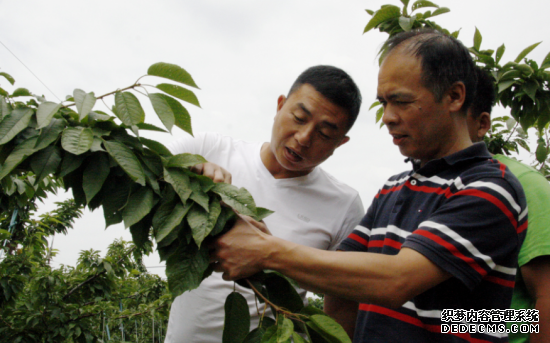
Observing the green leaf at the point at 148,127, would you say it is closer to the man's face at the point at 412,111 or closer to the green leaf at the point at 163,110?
the green leaf at the point at 163,110

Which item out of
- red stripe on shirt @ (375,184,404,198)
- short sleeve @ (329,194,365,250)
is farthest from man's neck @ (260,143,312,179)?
red stripe on shirt @ (375,184,404,198)

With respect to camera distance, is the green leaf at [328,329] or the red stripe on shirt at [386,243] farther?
the red stripe on shirt at [386,243]

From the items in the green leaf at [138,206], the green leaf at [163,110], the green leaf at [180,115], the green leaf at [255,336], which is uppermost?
the green leaf at [180,115]

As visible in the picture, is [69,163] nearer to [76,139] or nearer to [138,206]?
[76,139]

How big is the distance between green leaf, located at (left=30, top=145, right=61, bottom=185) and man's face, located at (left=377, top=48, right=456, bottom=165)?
90 centimetres

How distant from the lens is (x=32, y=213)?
12.6 ft

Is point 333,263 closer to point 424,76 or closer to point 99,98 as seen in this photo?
point 424,76

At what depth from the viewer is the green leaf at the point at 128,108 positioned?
1045mm

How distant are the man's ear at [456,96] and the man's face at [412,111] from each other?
25mm

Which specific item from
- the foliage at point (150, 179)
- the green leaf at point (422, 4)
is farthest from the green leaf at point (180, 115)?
the green leaf at point (422, 4)

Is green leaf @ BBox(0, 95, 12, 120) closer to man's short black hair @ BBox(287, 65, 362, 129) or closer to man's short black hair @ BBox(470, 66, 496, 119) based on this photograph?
man's short black hair @ BBox(287, 65, 362, 129)

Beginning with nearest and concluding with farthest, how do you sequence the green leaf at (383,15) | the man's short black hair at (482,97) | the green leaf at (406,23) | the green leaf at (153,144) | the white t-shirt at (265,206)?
the green leaf at (153,144) → the man's short black hair at (482,97) → the white t-shirt at (265,206) → the green leaf at (406,23) → the green leaf at (383,15)

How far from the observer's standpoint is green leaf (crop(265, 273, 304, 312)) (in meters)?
1.10

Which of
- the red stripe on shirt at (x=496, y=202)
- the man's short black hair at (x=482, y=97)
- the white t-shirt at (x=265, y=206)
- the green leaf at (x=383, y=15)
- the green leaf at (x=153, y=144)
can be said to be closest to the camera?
Result: the red stripe on shirt at (x=496, y=202)
